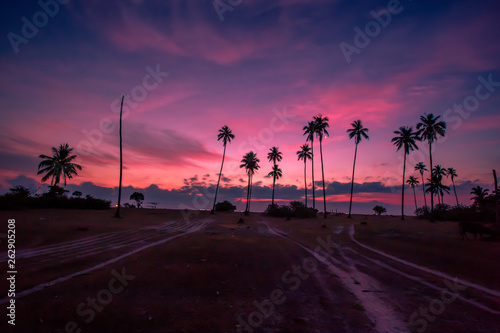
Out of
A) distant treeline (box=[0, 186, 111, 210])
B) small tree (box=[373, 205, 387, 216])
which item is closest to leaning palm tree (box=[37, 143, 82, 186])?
distant treeline (box=[0, 186, 111, 210])

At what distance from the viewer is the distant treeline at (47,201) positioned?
27.4m

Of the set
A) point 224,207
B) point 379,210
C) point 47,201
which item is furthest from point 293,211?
point 379,210

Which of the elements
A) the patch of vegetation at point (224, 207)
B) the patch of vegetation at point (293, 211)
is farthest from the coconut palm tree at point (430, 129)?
the patch of vegetation at point (224, 207)

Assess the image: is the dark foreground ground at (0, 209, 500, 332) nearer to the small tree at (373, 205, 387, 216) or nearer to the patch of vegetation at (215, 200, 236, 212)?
the patch of vegetation at (215, 200, 236, 212)

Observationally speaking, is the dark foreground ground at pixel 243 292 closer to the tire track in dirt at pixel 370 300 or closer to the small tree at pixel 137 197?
the tire track in dirt at pixel 370 300

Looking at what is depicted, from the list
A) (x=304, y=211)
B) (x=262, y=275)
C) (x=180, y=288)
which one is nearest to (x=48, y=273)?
(x=180, y=288)

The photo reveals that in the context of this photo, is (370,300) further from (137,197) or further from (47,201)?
(137,197)

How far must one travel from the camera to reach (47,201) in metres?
35.3

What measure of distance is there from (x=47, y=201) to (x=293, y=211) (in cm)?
4599

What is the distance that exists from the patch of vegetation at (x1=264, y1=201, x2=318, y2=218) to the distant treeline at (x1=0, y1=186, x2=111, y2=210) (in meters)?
36.8

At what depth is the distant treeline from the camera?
89.9 feet

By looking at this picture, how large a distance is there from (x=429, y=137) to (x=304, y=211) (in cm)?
2826

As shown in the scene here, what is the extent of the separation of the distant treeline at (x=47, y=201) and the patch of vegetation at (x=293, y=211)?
3683cm

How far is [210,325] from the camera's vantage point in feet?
13.1
